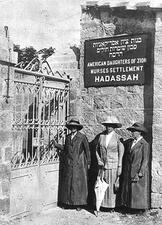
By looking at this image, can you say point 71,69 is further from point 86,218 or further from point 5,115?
point 86,218

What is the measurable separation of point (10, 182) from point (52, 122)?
1.73 metres

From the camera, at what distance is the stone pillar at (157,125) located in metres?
7.39

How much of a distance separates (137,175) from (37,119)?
7.04 feet

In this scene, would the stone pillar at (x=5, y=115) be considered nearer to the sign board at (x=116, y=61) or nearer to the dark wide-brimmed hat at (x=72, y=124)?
the dark wide-brimmed hat at (x=72, y=124)

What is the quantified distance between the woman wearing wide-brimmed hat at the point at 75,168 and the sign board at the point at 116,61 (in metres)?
1.25

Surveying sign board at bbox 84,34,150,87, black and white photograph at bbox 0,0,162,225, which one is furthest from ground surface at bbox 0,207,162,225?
sign board at bbox 84,34,150,87

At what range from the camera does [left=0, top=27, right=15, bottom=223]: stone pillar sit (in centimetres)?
635

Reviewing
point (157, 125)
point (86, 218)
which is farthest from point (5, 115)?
point (157, 125)

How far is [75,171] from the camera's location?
7551 millimetres

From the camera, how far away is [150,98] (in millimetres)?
7711

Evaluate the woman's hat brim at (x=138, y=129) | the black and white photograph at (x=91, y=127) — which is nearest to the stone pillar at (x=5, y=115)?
the black and white photograph at (x=91, y=127)

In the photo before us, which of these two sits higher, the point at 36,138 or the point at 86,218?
the point at 36,138

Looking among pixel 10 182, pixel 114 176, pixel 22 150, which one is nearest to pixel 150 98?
pixel 114 176

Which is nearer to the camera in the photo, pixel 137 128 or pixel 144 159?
pixel 144 159
